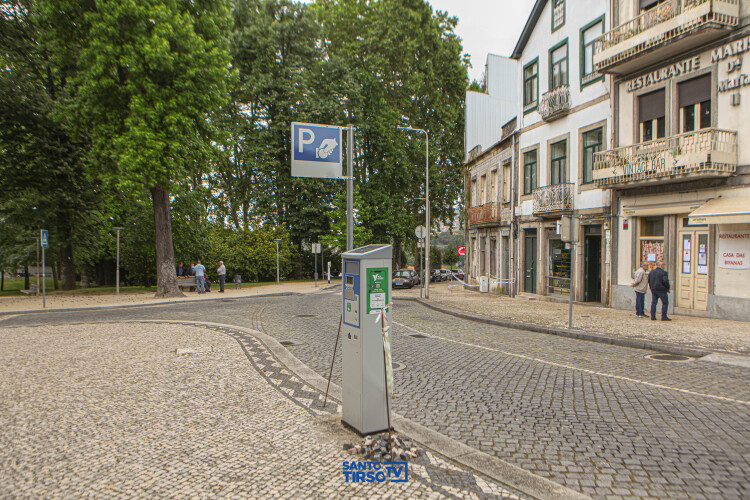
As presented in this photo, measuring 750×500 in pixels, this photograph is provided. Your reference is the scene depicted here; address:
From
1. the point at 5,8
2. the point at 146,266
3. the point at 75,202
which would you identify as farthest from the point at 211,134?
the point at 146,266

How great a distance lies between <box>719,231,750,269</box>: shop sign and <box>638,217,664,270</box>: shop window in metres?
2.10

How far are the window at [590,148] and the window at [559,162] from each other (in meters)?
1.00

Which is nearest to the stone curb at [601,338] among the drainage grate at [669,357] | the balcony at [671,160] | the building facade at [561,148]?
the drainage grate at [669,357]

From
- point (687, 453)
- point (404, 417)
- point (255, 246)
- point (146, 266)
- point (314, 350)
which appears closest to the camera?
point (687, 453)

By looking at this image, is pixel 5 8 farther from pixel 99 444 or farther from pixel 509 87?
pixel 509 87

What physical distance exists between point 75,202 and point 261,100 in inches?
632

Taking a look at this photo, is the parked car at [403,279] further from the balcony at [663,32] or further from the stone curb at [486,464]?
the stone curb at [486,464]

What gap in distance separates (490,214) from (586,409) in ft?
70.5

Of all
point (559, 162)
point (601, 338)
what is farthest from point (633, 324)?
point (559, 162)

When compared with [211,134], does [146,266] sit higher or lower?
lower

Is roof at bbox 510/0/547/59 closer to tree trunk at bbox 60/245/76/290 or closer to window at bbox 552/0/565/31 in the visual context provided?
window at bbox 552/0/565/31

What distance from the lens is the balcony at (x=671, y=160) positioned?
42.8 feet

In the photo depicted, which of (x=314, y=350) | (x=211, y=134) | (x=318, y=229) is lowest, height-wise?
(x=314, y=350)

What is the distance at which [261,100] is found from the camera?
118 ft
